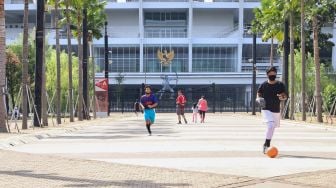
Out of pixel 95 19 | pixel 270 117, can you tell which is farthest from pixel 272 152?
pixel 95 19

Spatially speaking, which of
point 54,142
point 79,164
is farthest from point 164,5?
point 79,164

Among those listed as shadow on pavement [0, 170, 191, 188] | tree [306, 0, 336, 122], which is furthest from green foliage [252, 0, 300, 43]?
shadow on pavement [0, 170, 191, 188]

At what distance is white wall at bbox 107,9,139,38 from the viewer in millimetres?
82875

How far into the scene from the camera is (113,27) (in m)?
83.9

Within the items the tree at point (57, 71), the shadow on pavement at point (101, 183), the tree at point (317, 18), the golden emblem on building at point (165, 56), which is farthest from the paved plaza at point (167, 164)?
the golden emblem on building at point (165, 56)

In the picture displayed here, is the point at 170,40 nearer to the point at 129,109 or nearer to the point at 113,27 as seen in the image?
the point at 113,27

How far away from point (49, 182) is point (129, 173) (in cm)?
157

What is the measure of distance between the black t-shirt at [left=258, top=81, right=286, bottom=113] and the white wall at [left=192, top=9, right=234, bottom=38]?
7074 centimetres

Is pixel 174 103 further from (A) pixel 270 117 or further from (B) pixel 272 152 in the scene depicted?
(B) pixel 272 152

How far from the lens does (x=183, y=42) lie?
264ft

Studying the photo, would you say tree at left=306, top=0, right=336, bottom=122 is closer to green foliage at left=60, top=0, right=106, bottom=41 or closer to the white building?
green foliage at left=60, top=0, right=106, bottom=41

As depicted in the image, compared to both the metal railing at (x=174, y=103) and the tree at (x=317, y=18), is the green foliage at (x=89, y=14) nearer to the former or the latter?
the tree at (x=317, y=18)

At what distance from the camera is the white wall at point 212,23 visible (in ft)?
275

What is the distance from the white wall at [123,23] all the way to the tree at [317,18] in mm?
45989
